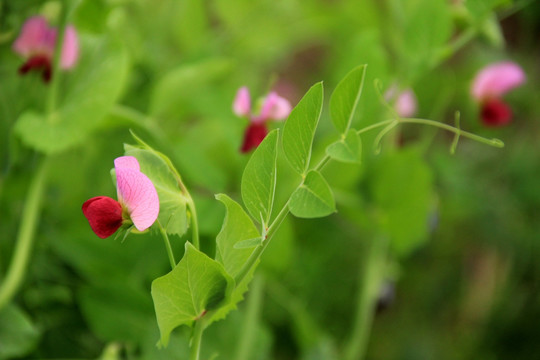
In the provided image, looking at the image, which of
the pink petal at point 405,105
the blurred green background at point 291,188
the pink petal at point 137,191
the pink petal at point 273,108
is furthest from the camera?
the pink petal at point 405,105

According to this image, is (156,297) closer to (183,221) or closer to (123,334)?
(183,221)

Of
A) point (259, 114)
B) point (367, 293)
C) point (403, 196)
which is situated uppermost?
point (259, 114)

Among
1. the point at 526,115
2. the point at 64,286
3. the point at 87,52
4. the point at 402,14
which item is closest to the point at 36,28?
the point at 87,52

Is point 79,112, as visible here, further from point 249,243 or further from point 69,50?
point 249,243

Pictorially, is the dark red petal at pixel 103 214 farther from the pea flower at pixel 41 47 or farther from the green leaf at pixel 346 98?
the pea flower at pixel 41 47

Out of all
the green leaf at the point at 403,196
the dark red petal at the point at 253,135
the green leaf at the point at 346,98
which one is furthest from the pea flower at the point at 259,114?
the green leaf at the point at 403,196

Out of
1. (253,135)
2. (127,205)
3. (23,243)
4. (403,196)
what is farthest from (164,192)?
(403,196)
